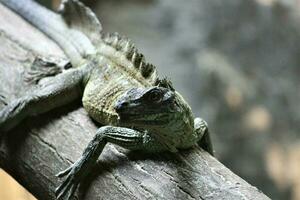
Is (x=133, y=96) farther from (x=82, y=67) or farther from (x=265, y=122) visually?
(x=265, y=122)

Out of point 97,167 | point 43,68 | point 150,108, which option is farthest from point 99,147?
point 43,68

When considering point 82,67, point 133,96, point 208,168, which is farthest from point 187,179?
point 82,67

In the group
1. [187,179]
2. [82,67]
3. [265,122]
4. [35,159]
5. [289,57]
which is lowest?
[35,159]

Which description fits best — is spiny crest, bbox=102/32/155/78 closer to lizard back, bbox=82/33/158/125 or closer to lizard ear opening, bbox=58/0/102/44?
lizard back, bbox=82/33/158/125

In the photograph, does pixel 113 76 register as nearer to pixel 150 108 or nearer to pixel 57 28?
pixel 150 108

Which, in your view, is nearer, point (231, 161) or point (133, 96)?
point (133, 96)
